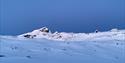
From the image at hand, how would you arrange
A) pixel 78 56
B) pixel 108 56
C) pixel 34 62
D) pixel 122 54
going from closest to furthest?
pixel 34 62
pixel 78 56
pixel 108 56
pixel 122 54

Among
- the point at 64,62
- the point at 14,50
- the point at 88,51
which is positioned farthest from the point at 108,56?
the point at 14,50

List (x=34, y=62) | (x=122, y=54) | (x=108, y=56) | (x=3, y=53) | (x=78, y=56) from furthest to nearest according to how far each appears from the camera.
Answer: (x=122, y=54)
(x=108, y=56)
(x=78, y=56)
(x=3, y=53)
(x=34, y=62)

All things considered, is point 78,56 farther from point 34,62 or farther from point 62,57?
point 34,62

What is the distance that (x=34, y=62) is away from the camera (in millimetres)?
11367

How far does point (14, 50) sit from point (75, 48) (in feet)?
13.9

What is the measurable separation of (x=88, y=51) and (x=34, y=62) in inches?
209

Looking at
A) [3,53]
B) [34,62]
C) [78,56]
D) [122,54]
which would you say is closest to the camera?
[34,62]

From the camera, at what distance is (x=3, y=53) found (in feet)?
42.6

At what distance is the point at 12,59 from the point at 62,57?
2.65m

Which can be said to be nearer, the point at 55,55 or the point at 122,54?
the point at 55,55

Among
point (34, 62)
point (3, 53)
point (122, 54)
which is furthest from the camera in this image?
point (122, 54)

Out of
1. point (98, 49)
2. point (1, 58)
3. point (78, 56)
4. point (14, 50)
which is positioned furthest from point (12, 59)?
point (98, 49)

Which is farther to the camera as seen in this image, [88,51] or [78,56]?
[88,51]

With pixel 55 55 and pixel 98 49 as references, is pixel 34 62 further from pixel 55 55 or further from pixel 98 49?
pixel 98 49
